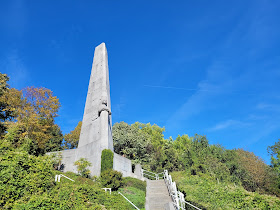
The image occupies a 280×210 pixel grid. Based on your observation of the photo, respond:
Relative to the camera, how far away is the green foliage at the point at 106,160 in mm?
13883

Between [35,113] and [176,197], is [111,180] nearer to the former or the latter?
[176,197]

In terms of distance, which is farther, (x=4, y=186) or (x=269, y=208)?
(x=269, y=208)

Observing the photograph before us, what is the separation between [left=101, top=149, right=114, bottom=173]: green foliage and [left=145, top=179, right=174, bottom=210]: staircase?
3.48 metres

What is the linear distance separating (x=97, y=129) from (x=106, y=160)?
3990 millimetres

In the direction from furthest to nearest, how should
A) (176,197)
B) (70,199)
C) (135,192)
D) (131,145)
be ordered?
(131,145), (135,192), (176,197), (70,199)

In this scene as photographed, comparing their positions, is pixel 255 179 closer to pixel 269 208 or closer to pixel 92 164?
pixel 269 208

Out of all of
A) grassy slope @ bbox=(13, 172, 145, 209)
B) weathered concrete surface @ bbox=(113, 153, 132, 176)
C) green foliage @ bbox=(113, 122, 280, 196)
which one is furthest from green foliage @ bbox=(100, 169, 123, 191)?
green foliage @ bbox=(113, 122, 280, 196)

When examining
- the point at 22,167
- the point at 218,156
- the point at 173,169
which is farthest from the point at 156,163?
the point at 22,167

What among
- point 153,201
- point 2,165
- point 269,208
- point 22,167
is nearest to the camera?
point 2,165

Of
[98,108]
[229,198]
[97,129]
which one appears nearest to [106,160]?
[97,129]

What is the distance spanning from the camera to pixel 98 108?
18.6 meters

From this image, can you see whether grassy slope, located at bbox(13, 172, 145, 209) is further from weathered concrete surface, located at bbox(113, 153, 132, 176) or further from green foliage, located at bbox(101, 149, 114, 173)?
weathered concrete surface, located at bbox(113, 153, 132, 176)

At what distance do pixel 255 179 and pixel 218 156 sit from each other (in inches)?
228

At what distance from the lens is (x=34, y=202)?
471 centimetres
